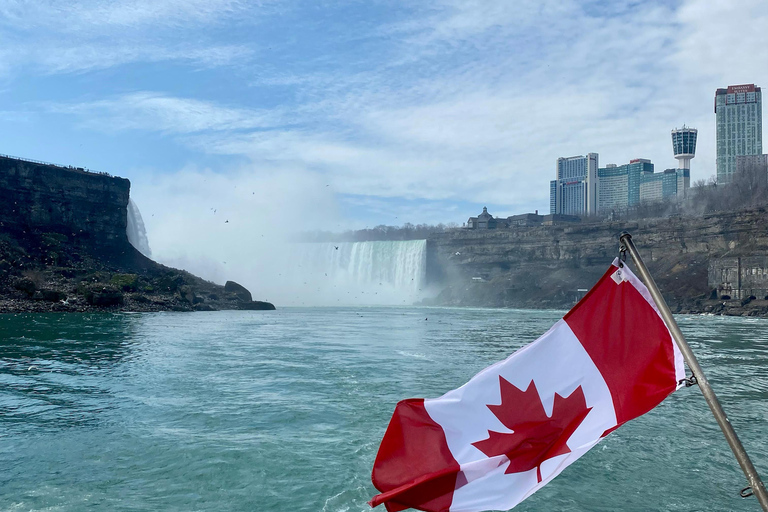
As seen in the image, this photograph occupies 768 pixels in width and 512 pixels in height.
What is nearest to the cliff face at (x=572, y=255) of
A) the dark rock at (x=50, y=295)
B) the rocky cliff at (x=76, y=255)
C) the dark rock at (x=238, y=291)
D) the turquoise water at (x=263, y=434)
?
the dark rock at (x=238, y=291)

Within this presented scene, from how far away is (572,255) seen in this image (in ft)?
319

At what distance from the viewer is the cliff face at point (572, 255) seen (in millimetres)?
76000

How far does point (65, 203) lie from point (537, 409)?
262 ft

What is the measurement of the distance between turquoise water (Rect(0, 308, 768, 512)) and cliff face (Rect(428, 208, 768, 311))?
200ft

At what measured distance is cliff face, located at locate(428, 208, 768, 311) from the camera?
249ft

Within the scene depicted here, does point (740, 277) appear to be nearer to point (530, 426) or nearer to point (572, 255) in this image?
point (572, 255)

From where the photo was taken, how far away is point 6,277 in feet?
164

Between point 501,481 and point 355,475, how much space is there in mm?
5424

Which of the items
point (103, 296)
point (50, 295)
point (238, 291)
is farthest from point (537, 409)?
point (238, 291)

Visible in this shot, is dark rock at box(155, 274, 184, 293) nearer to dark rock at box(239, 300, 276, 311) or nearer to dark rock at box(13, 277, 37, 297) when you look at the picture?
dark rock at box(239, 300, 276, 311)

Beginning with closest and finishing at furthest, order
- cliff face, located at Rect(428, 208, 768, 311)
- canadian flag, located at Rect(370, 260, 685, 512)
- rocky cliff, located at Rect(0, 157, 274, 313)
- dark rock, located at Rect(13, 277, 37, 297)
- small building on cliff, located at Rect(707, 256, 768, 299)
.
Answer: canadian flag, located at Rect(370, 260, 685, 512) < dark rock, located at Rect(13, 277, 37, 297) < rocky cliff, located at Rect(0, 157, 274, 313) < small building on cliff, located at Rect(707, 256, 768, 299) < cliff face, located at Rect(428, 208, 768, 311)

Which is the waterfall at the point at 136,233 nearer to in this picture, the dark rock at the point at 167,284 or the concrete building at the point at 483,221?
the dark rock at the point at 167,284

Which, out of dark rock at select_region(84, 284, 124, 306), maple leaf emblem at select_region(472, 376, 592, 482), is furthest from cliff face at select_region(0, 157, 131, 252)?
maple leaf emblem at select_region(472, 376, 592, 482)

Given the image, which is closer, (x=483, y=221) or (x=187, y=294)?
(x=187, y=294)
